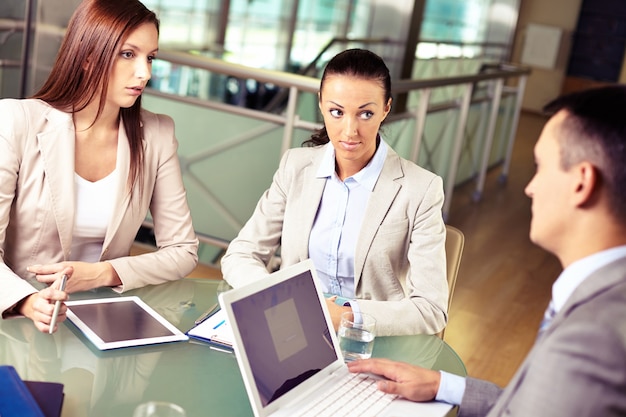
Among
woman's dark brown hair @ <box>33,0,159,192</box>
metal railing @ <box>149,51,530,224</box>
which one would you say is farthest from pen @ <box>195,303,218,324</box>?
metal railing @ <box>149,51,530,224</box>

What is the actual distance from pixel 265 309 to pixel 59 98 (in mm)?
1059

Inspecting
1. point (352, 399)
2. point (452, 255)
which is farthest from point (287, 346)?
point (452, 255)

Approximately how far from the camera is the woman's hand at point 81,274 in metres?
1.77

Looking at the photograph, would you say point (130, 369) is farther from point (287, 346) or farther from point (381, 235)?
point (381, 235)

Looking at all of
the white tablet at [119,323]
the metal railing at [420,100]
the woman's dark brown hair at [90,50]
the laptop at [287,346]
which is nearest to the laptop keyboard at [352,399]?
the laptop at [287,346]

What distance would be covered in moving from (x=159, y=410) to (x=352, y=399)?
1.20 ft

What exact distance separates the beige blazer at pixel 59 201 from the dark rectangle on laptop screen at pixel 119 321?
15cm

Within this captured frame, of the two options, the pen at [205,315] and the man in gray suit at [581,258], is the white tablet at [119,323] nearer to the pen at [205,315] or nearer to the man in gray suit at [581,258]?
the pen at [205,315]

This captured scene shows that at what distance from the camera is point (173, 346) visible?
1.62 meters

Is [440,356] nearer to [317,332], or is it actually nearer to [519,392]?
[317,332]

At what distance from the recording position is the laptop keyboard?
4.60ft

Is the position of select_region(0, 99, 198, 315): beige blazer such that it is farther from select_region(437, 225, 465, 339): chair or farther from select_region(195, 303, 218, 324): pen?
select_region(437, 225, 465, 339): chair

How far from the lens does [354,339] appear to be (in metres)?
1.69

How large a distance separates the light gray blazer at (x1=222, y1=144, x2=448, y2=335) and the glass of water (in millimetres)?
286
